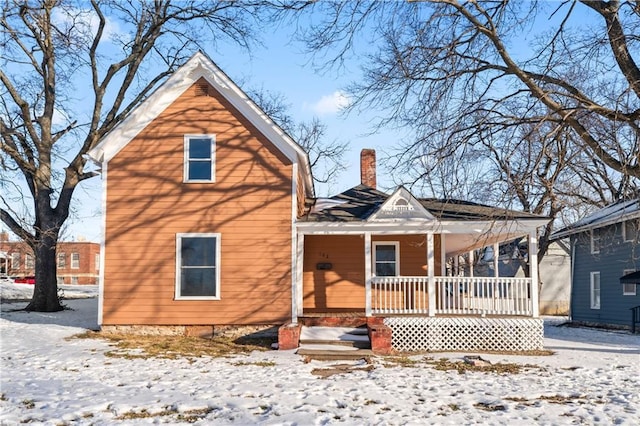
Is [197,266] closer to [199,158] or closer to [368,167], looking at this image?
[199,158]

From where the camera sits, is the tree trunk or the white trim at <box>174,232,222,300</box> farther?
the tree trunk

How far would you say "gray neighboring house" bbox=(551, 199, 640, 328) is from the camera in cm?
2048

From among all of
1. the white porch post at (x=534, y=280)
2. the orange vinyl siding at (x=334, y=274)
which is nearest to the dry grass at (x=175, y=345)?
the orange vinyl siding at (x=334, y=274)

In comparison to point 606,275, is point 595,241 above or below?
above

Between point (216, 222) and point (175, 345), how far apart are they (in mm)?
3092

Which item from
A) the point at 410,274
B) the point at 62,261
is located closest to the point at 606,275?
the point at 410,274

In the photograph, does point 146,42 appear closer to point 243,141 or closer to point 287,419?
point 243,141

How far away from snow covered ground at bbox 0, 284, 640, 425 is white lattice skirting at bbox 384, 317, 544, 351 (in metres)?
1.44

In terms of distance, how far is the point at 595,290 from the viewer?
23.6 m

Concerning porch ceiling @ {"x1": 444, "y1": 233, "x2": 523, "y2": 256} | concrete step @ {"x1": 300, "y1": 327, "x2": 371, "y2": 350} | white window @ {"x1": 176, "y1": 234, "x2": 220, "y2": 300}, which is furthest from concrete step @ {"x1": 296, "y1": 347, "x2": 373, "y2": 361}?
porch ceiling @ {"x1": 444, "y1": 233, "x2": 523, "y2": 256}

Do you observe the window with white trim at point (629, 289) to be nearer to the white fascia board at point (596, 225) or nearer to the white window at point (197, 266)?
the white fascia board at point (596, 225)

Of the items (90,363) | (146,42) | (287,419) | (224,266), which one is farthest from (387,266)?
(146,42)

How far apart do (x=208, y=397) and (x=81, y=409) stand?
5.01 feet

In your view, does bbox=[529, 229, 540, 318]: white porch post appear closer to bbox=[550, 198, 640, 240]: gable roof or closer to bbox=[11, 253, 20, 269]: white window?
bbox=[550, 198, 640, 240]: gable roof
